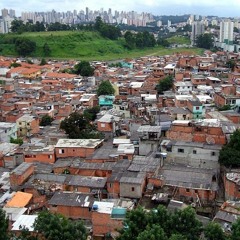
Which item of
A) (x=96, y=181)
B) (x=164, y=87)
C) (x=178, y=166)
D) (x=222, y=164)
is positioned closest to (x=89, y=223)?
(x=96, y=181)

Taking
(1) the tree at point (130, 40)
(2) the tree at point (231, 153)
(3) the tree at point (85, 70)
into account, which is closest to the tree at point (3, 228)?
(2) the tree at point (231, 153)

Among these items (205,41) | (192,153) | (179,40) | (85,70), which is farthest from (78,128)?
(179,40)

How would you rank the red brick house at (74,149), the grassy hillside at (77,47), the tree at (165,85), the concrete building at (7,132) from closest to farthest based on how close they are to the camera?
the red brick house at (74,149) → the concrete building at (7,132) → the tree at (165,85) → the grassy hillside at (77,47)

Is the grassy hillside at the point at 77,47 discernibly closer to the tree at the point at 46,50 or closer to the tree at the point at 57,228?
the tree at the point at 46,50

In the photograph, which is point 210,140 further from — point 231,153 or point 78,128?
→ point 78,128

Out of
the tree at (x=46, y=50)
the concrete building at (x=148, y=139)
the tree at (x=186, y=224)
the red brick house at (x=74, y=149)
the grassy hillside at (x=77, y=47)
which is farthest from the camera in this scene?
the grassy hillside at (x=77, y=47)

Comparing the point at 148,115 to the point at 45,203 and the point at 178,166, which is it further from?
the point at 45,203
